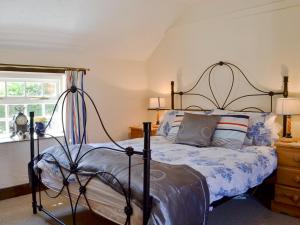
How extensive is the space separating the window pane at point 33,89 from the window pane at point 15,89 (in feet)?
0.21

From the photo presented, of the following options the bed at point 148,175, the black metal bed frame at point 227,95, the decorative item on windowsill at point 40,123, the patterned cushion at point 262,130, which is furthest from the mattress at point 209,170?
the decorative item on windowsill at point 40,123

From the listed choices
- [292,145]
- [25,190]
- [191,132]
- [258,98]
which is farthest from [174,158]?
[25,190]

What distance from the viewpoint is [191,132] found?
338cm

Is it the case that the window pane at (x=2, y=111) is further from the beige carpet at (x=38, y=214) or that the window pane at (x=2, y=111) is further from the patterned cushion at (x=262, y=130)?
the patterned cushion at (x=262, y=130)

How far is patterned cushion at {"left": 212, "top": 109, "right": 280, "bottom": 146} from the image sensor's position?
3.25 m

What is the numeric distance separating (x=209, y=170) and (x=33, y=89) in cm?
258

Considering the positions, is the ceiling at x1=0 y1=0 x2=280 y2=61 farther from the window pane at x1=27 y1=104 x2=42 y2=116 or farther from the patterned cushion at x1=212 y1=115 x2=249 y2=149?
the patterned cushion at x1=212 y1=115 x2=249 y2=149

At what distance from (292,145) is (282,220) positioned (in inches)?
27.1

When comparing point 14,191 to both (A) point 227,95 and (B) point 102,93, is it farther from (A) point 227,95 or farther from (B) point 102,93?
(A) point 227,95

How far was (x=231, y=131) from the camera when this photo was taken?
3.28m

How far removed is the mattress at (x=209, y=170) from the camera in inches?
85.2

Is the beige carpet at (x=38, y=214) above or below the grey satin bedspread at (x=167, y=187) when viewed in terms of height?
below

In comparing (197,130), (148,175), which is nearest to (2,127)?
(197,130)

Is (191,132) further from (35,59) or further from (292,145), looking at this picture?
(35,59)
